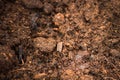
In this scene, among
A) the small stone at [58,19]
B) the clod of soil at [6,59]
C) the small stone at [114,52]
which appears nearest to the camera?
the clod of soil at [6,59]

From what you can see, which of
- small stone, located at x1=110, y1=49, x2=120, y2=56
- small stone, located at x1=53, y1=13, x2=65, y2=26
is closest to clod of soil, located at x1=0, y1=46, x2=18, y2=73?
small stone, located at x1=53, y1=13, x2=65, y2=26

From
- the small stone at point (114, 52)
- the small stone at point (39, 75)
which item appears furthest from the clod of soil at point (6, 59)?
the small stone at point (114, 52)

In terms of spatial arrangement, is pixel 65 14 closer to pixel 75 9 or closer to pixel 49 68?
pixel 75 9

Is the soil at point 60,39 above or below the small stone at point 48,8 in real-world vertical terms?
below

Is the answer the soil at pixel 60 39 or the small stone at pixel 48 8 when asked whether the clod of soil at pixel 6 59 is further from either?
the small stone at pixel 48 8

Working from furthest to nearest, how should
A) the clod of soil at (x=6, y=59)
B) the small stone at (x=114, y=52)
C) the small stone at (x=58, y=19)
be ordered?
the small stone at (x=58, y=19)
the small stone at (x=114, y=52)
the clod of soil at (x=6, y=59)

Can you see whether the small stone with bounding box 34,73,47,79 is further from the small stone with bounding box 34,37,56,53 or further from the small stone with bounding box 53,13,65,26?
the small stone with bounding box 53,13,65,26

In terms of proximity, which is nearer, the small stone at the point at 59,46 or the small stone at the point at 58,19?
the small stone at the point at 59,46
